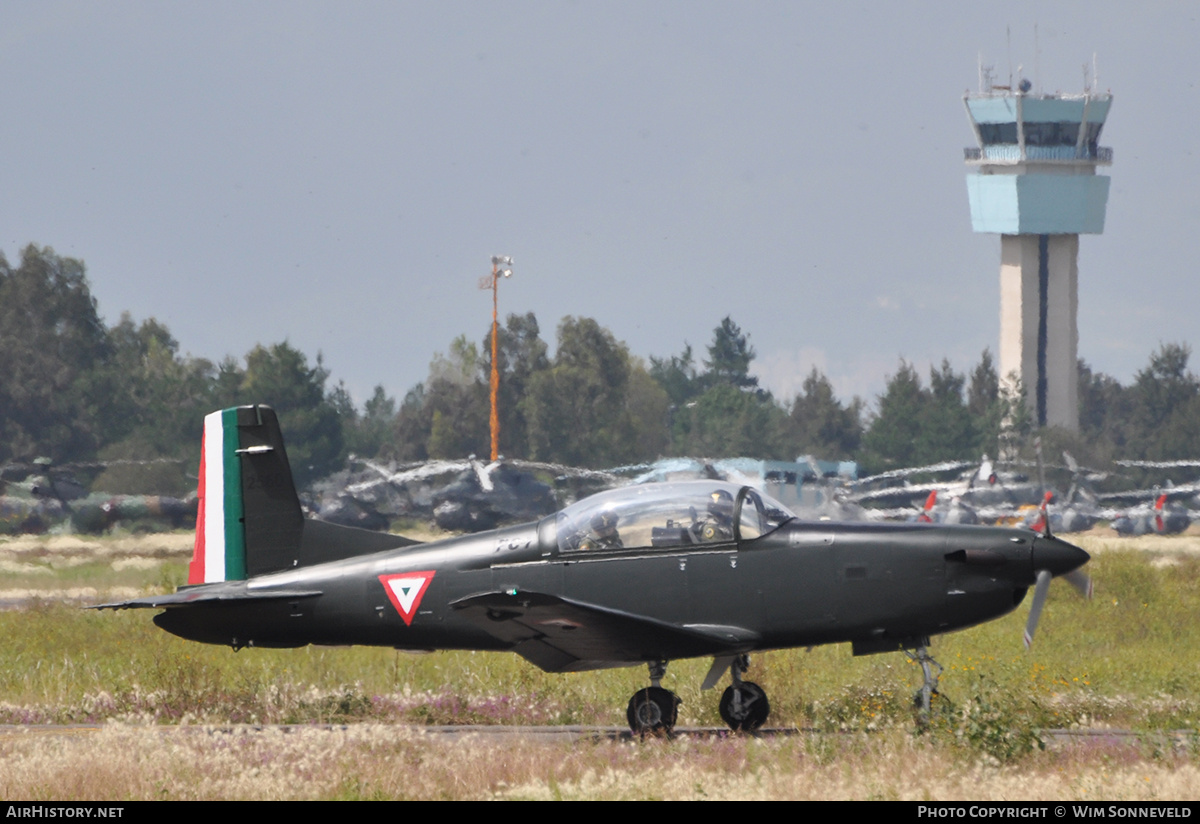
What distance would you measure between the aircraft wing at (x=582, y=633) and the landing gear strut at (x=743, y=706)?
32.9 inches

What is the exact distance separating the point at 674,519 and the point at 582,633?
126 cm

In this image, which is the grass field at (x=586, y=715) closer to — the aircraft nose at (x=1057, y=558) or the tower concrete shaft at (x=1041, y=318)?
the aircraft nose at (x=1057, y=558)

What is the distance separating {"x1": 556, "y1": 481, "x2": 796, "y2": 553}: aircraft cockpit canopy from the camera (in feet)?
38.1

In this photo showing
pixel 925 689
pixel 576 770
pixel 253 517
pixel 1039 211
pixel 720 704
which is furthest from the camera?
pixel 1039 211

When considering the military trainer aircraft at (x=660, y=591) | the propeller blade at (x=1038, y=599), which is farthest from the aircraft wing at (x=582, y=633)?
the propeller blade at (x=1038, y=599)

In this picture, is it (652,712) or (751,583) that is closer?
(751,583)

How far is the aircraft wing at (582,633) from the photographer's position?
1066cm

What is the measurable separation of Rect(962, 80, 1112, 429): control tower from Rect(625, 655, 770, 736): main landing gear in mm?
87538

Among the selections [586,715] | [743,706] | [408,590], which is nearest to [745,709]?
[743,706]

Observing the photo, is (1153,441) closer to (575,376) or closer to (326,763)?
(575,376)

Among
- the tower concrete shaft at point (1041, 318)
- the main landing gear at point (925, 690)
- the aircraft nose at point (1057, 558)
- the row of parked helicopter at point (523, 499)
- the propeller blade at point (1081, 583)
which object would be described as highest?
the tower concrete shaft at point (1041, 318)

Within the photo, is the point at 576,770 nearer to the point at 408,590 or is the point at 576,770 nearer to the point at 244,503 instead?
the point at 408,590

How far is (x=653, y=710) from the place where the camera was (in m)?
11.7

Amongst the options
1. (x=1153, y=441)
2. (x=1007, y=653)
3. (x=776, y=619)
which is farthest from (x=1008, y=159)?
(x=776, y=619)
